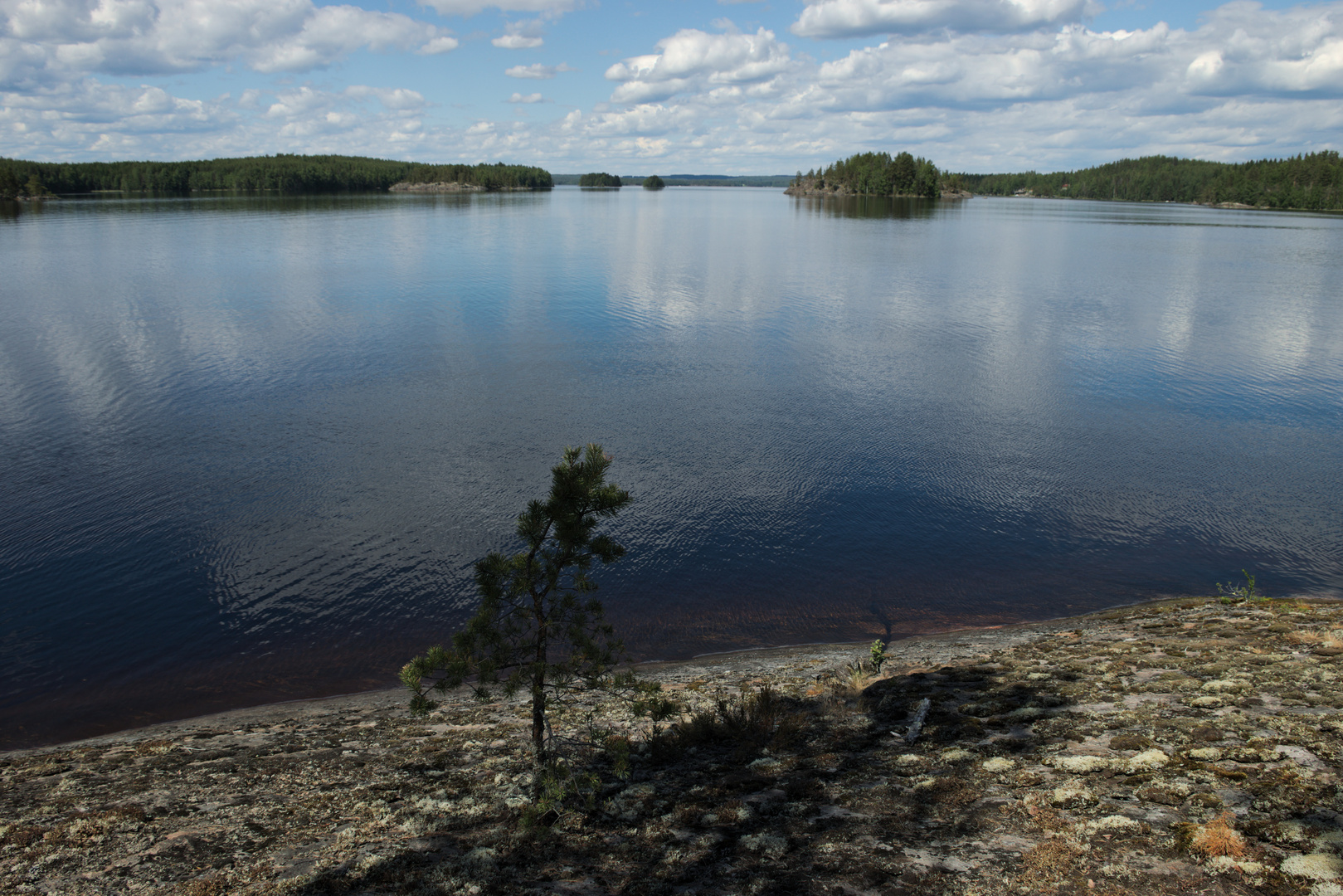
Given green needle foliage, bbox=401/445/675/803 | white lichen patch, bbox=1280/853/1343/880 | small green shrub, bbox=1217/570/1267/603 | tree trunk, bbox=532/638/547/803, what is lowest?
small green shrub, bbox=1217/570/1267/603

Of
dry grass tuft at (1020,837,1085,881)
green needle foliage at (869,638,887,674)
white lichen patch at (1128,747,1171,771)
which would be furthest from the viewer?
green needle foliage at (869,638,887,674)

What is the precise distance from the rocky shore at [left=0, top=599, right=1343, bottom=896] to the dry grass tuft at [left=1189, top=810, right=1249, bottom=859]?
16 millimetres

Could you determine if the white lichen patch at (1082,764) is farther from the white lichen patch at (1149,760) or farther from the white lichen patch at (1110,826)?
the white lichen patch at (1110,826)

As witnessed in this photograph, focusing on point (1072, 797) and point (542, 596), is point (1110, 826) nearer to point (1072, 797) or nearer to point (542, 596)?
point (1072, 797)

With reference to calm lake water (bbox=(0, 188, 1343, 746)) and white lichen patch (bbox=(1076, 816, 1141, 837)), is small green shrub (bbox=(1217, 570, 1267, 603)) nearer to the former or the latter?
calm lake water (bbox=(0, 188, 1343, 746))

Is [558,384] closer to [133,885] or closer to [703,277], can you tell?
[133,885]

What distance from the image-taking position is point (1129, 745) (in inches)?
→ 280

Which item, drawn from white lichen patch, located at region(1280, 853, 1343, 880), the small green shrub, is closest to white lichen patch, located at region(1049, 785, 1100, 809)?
white lichen patch, located at region(1280, 853, 1343, 880)

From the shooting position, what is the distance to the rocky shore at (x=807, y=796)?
5.70m

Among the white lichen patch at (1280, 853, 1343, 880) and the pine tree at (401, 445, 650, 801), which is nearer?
the white lichen patch at (1280, 853, 1343, 880)

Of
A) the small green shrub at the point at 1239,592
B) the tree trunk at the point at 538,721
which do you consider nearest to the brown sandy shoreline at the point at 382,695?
the small green shrub at the point at 1239,592

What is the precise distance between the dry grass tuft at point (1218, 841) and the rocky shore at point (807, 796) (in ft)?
0.05

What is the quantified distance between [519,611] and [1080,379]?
31.3m

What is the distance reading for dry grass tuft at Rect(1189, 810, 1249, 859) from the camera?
5.29m
